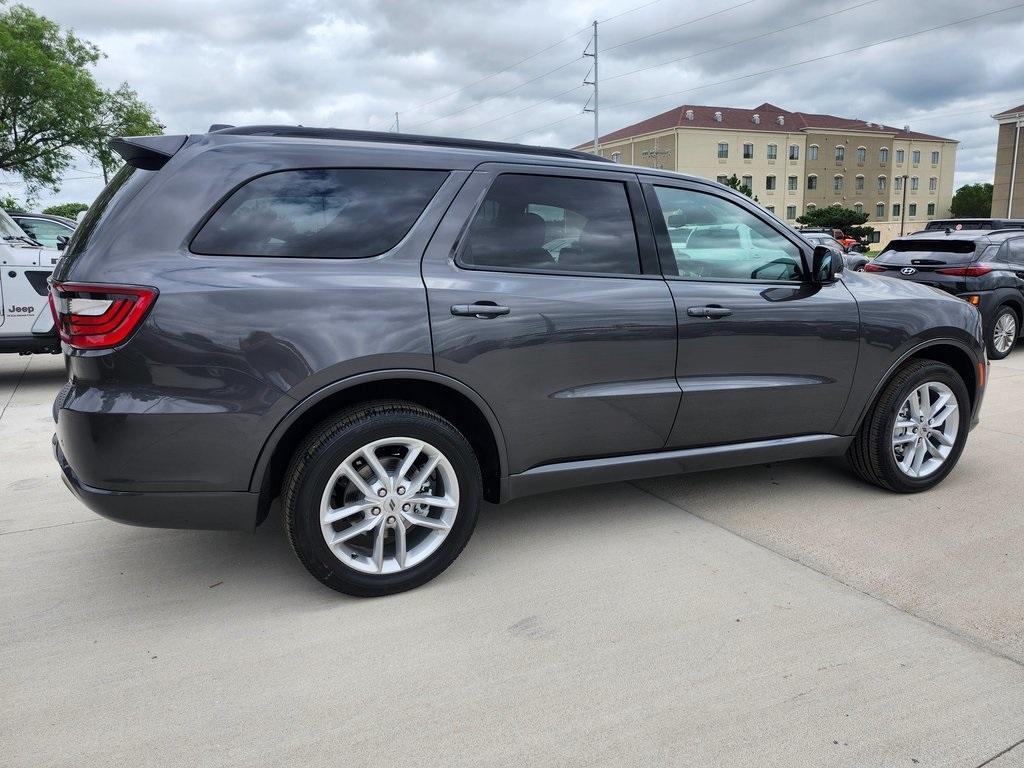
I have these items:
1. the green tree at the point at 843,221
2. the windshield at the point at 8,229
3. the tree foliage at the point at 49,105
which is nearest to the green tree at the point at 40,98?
the tree foliage at the point at 49,105

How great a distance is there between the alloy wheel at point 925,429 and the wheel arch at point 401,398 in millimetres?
2330

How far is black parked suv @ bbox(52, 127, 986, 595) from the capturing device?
260cm

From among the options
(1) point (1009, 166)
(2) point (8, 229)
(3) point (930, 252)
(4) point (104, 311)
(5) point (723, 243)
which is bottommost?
(3) point (930, 252)

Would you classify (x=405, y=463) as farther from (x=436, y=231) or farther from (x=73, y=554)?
(x=73, y=554)

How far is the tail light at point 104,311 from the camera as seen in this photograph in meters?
2.53

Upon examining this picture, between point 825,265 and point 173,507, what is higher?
point 825,265

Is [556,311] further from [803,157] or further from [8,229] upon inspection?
[803,157]

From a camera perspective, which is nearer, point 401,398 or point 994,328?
point 401,398

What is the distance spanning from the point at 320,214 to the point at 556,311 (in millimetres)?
1009

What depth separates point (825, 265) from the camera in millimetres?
3742

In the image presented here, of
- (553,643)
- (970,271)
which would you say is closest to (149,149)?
(553,643)

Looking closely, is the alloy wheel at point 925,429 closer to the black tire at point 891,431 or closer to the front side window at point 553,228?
the black tire at point 891,431

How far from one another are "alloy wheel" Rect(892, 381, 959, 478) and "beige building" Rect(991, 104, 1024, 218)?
70.8 metres

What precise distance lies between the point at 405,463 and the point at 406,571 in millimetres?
454
